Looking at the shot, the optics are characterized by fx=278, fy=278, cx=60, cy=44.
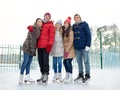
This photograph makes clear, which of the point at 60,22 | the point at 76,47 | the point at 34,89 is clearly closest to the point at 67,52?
the point at 76,47

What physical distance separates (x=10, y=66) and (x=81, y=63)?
31.5 feet

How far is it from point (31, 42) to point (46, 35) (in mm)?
334

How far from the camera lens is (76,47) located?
18.9 ft

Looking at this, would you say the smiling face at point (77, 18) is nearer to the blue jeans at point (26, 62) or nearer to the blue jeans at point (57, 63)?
the blue jeans at point (57, 63)

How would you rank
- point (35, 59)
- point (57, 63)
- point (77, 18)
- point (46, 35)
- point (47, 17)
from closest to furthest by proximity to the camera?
point (46, 35)
point (47, 17)
point (77, 18)
point (57, 63)
point (35, 59)

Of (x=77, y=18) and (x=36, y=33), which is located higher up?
(x=77, y=18)

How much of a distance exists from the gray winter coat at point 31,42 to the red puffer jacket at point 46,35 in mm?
98

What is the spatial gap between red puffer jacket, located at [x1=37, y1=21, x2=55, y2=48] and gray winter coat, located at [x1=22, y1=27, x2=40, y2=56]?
10 centimetres

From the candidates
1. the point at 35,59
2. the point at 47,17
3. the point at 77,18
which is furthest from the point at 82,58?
the point at 35,59

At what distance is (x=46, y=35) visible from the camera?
5480 mm

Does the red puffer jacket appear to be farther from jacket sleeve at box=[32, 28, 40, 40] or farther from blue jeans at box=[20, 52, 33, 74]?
blue jeans at box=[20, 52, 33, 74]

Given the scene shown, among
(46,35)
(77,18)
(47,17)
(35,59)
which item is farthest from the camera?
(35,59)

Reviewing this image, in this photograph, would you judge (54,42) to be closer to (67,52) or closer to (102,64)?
(67,52)

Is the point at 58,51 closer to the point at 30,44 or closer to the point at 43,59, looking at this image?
the point at 43,59
